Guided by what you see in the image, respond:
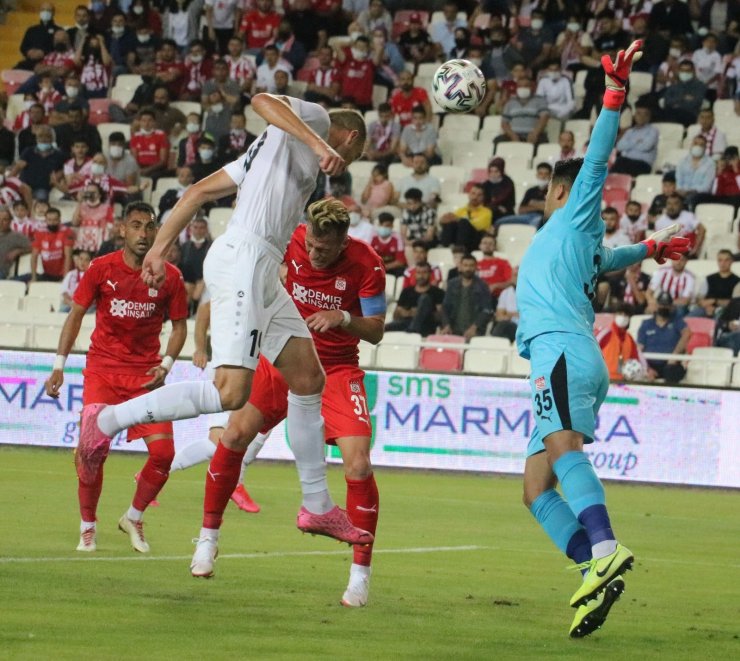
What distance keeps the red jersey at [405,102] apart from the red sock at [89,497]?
570 inches

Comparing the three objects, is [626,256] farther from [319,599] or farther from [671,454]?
[671,454]

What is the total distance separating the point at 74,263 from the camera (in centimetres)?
2206

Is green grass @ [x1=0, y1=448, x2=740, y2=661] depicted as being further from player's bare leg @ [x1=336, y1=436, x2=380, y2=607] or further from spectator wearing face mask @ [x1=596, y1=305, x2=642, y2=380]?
spectator wearing face mask @ [x1=596, y1=305, x2=642, y2=380]

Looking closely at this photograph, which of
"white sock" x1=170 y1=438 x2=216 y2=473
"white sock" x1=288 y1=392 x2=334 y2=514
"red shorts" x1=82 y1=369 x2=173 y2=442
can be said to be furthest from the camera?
"white sock" x1=170 y1=438 x2=216 y2=473

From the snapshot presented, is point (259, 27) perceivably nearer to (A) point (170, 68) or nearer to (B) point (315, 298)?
(A) point (170, 68)

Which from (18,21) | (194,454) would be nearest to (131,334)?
(194,454)

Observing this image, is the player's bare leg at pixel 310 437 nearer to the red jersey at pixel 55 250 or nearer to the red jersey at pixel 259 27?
the red jersey at pixel 55 250

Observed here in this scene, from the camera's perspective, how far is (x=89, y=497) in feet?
31.9

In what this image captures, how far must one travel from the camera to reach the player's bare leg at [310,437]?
7.88 metres

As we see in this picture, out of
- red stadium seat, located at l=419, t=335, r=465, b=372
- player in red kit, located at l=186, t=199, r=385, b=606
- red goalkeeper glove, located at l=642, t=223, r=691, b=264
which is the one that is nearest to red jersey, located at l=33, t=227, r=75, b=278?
red stadium seat, located at l=419, t=335, r=465, b=372

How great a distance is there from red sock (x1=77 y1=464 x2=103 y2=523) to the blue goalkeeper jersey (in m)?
3.54

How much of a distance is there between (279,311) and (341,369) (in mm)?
798

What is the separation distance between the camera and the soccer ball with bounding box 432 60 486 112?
10.6 meters

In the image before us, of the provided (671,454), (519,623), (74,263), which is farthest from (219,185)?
(74,263)
